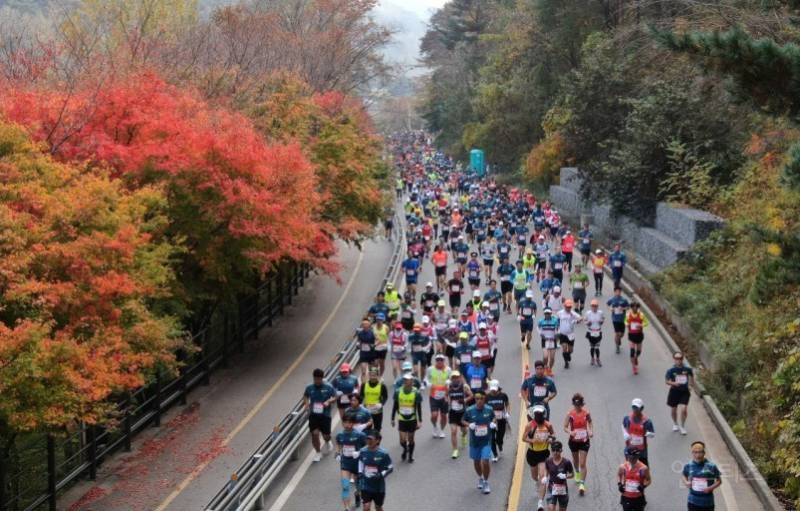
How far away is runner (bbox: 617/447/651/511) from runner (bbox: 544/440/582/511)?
0.72 m

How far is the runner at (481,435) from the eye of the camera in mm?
15719

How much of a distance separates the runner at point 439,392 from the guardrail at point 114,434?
17.9 ft

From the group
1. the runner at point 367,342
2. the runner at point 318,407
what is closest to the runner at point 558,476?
the runner at point 318,407

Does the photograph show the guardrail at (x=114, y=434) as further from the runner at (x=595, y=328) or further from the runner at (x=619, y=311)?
the runner at (x=619, y=311)

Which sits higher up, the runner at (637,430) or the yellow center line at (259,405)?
the runner at (637,430)

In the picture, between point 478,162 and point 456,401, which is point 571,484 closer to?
point 456,401

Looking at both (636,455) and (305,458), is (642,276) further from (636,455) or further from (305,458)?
(636,455)

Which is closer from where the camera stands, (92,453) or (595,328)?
(92,453)

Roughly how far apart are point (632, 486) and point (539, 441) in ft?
6.30

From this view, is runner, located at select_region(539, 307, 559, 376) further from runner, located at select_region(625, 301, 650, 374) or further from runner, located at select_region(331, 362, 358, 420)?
runner, located at select_region(331, 362, 358, 420)

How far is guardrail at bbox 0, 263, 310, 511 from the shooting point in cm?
1722

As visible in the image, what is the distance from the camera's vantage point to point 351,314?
112 feet

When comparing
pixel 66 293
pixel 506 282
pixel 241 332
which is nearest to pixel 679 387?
pixel 66 293

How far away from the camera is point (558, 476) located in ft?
45.5
